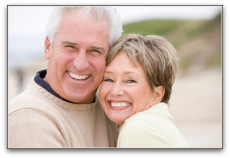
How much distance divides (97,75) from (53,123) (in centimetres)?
43

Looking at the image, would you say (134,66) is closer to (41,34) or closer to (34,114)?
(34,114)

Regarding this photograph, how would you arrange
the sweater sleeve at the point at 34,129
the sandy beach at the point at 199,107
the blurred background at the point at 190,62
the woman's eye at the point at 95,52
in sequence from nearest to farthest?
the sweater sleeve at the point at 34,129, the woman's eye at the point at 95,52, the blurred background at the point at 190,62, the sandy beach at the point at 199,107

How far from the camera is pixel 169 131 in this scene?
2070 millimetres

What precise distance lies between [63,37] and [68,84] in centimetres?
29

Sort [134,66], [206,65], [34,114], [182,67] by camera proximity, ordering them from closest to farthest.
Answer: [34,114]
[134,66]
[206,65]
[182,67]

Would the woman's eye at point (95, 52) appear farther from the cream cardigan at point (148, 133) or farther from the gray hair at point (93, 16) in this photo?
the cream cardigan at point (148, 133)

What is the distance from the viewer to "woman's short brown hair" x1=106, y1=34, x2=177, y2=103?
2209mm

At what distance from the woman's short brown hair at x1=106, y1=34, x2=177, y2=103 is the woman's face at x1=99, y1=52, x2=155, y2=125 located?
0.11 feet

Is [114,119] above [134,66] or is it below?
below

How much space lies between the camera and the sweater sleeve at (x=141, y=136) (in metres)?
2.00

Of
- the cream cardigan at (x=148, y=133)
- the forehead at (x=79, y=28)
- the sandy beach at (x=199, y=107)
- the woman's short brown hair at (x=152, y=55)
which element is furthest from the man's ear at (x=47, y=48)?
the sandy beach at (x=199, y=107)

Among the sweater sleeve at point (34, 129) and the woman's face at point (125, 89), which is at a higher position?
the woman's face at point (125, 89)

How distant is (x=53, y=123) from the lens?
2.04m
